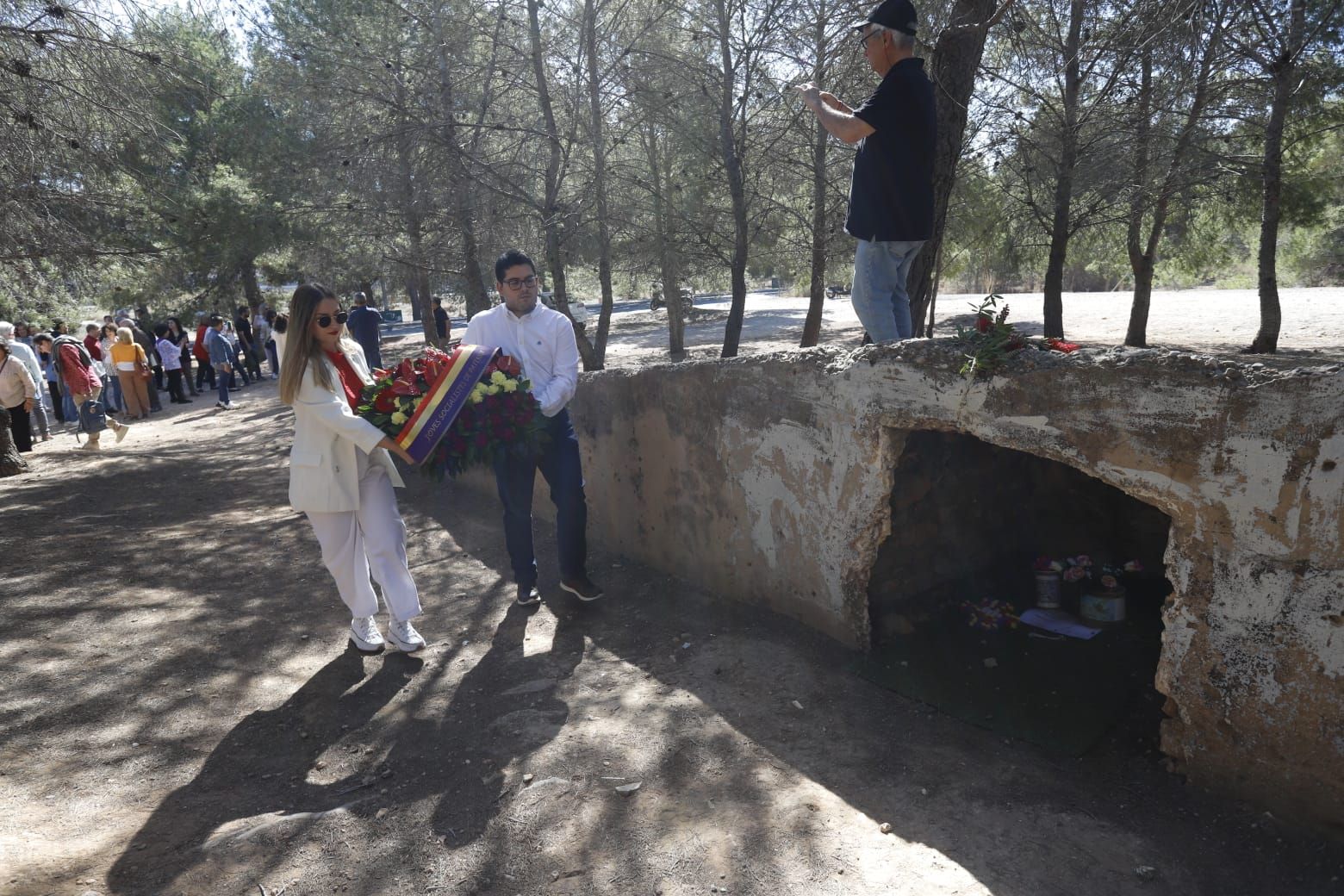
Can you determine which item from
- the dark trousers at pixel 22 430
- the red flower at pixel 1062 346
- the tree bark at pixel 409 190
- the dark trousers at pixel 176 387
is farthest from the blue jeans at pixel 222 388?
the red flower at pixel 1062 346

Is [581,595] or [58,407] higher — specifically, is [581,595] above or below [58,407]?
below

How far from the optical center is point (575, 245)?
1349cm

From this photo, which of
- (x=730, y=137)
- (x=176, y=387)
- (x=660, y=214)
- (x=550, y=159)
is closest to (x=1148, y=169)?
(x=730, y=137)

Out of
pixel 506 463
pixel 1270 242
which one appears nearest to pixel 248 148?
pixel 506 463

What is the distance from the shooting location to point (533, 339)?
5.14 metres

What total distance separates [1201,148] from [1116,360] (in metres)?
10.6

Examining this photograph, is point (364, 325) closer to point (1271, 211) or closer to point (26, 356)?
point (26, 356)

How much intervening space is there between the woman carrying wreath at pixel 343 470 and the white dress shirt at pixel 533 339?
→ 0.72 metres

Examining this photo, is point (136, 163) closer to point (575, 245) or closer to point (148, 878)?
point (575, 245)

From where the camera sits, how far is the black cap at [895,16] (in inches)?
171

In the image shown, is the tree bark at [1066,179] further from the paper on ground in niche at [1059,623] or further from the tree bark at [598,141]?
the paper on ground in niche at [1059,623]

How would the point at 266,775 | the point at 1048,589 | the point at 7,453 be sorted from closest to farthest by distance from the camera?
the point at 266,775 < the point at 1048,589 < the point at 7,453

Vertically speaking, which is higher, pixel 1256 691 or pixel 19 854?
pixel 1256 691

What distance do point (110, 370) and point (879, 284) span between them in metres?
16.6
